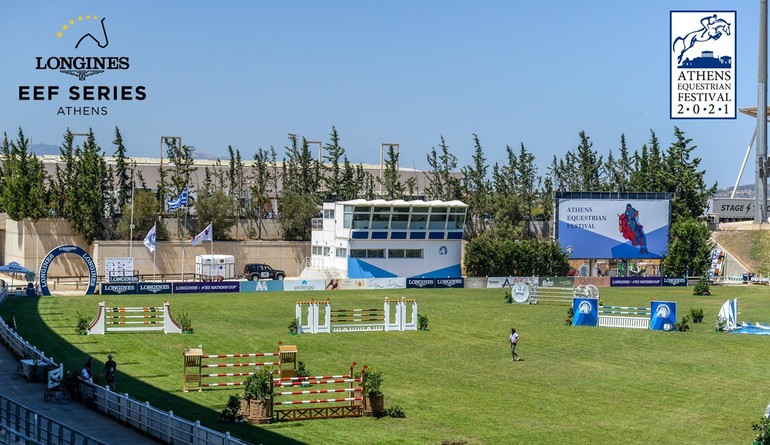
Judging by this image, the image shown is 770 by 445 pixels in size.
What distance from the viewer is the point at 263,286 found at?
8169 cm

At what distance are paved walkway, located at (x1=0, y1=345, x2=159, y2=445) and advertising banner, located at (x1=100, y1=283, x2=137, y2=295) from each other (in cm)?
3834

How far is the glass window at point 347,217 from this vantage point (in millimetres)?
89625

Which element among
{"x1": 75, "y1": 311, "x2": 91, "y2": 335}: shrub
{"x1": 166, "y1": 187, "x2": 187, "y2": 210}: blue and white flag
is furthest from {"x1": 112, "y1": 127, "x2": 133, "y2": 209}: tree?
{"x1": 75, "y1": 311, "x2": 91, "y2": 335}: shrub

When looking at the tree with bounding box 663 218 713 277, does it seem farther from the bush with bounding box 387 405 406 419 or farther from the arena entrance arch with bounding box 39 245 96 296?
the bush with bounding box 387 405 406 419

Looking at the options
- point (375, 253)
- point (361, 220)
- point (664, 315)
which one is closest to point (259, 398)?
point (664, 315)

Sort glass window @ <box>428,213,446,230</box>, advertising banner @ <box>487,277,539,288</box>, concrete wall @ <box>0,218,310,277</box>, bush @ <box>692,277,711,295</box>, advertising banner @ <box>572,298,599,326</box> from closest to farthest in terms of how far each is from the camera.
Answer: advertising banner @ <box>572,298,599,326</box> → bush @ <box>692,277,711,295</box> → advertising banner @ <box>487,277,539,288</box> → glass window @ <box>428,213,446,230</box> → concrete wall @ <box>0,218,310,277</box>

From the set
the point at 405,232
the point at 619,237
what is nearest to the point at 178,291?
the point at 405,232

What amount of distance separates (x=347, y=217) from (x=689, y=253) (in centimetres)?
3159

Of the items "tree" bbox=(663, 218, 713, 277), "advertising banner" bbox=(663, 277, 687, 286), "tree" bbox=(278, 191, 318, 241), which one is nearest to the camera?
"advertising banner" bbox=(663, 277, 687, 286)

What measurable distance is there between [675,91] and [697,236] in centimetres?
1427

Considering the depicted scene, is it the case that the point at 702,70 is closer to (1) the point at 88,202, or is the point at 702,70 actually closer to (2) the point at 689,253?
(2) the point at 689,253

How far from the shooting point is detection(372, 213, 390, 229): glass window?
297ft

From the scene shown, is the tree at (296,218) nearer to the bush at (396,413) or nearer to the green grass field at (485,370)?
the green grass field at (485,370)

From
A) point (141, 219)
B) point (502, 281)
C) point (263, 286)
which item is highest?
point (141, 219)
